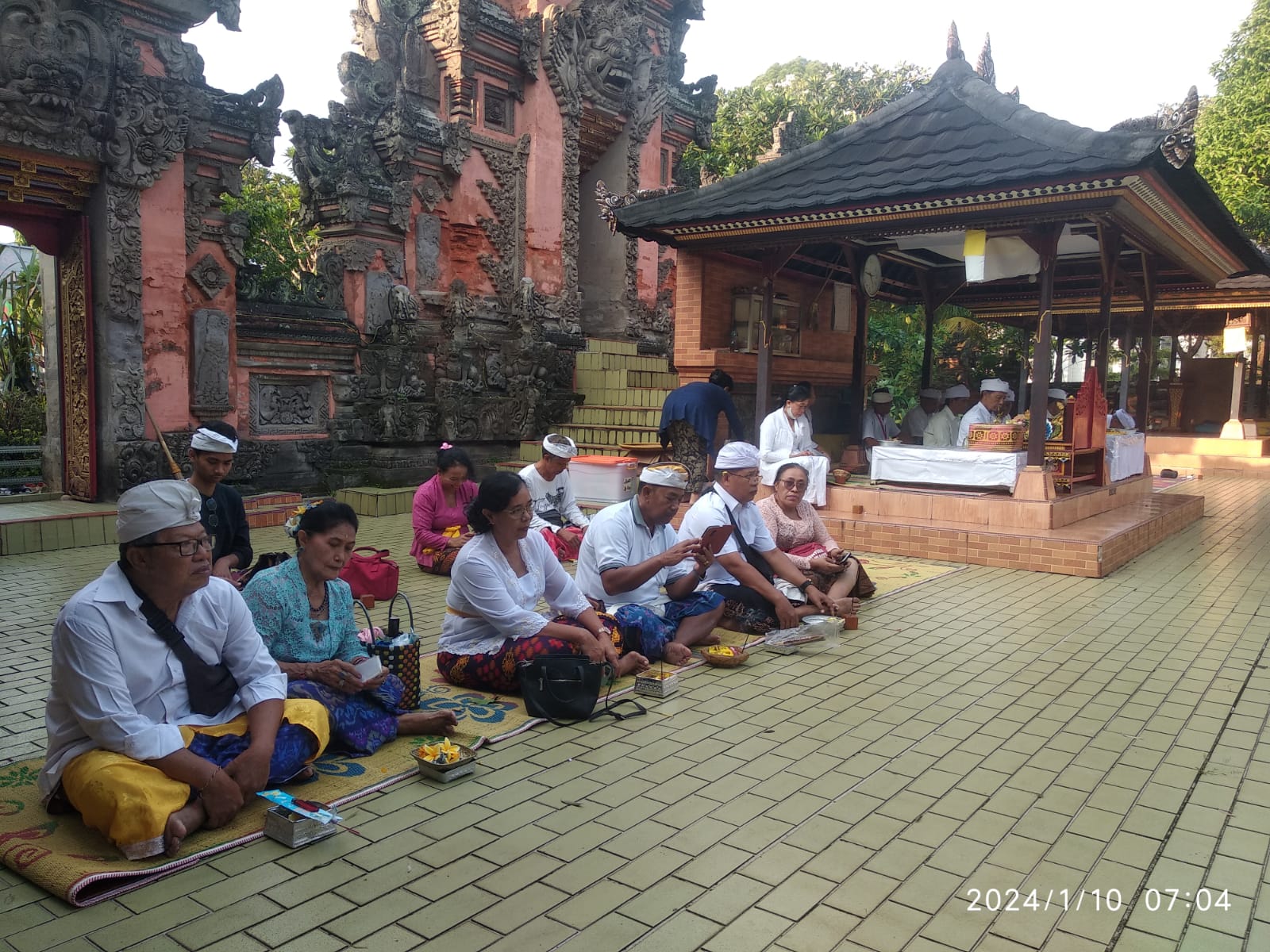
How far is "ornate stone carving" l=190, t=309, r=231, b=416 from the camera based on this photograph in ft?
35.5

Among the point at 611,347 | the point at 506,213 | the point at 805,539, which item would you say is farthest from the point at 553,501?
the point at 611,347

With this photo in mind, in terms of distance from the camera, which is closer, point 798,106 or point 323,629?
point 323,629

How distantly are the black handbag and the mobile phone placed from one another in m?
1.31

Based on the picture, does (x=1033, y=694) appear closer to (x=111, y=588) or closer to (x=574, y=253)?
(x=111, y=588)

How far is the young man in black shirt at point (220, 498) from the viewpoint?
5329 mm

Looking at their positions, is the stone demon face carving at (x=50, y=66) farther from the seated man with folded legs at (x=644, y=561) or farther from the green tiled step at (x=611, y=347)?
the green tiled step at (x=611, y=347)

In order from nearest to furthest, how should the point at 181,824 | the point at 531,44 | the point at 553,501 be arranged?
the point at 181,824 → the point at 553,501 → the point at 531,44

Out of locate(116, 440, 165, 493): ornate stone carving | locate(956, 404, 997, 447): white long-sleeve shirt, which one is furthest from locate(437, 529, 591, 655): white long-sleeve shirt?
locate(956, 404, 997, 447): white long-sleeve shirt

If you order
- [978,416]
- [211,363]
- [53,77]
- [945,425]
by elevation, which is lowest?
[945,425]

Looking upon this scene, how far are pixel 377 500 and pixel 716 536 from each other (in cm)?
711

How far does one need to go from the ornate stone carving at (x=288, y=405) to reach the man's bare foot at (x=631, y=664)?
8054mm

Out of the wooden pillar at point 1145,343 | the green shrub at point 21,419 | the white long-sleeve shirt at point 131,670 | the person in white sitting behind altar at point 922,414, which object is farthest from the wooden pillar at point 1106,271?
the green shrub at point 21,419

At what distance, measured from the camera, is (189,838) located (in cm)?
323

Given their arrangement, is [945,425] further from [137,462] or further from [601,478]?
[137,462]
